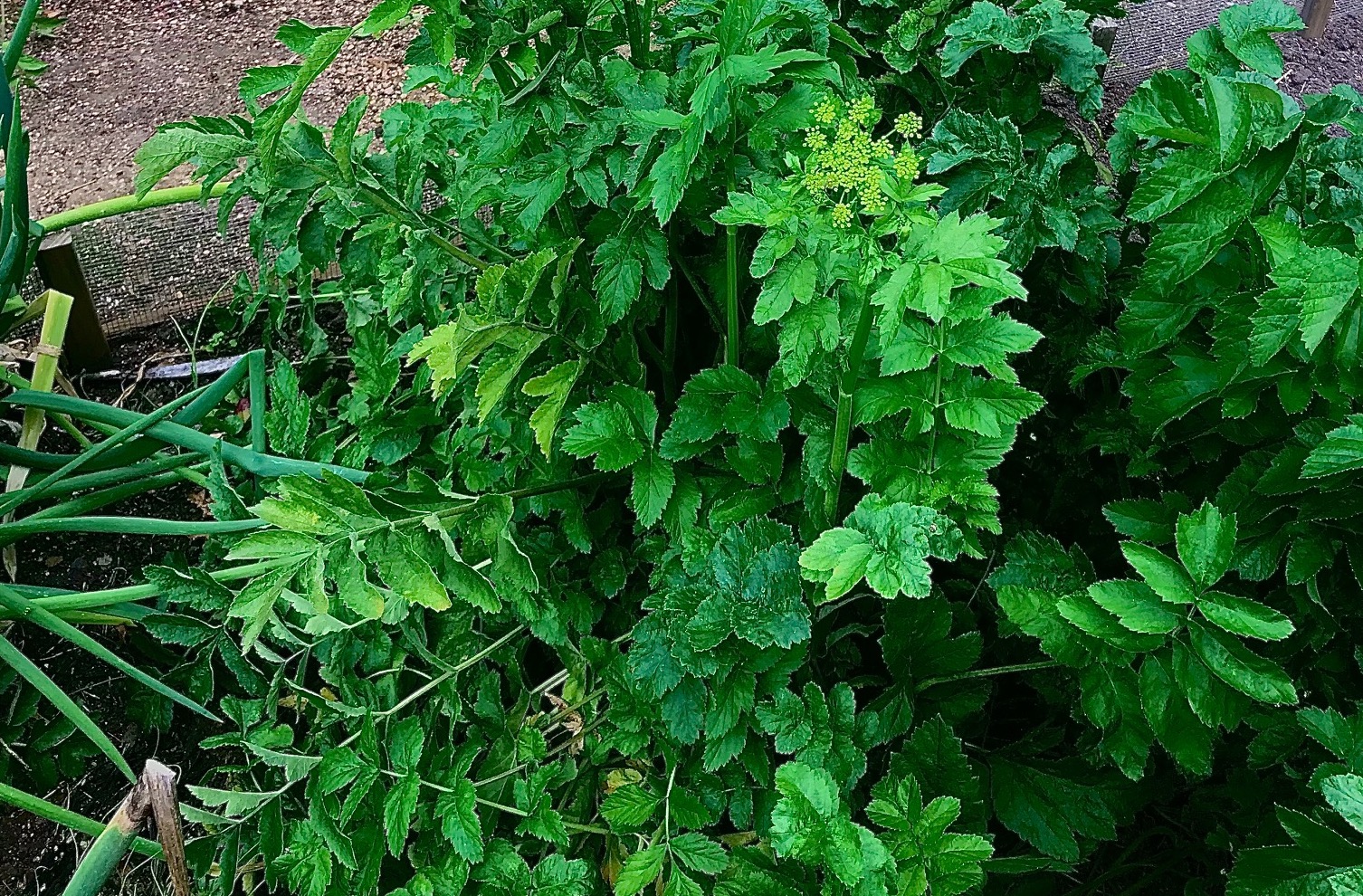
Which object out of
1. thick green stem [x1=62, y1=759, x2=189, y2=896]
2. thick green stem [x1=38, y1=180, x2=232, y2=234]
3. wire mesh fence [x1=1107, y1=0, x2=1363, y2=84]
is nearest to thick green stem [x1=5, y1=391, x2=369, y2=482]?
thick green stem [x1=38, y1=180, x2=232, y2=234]

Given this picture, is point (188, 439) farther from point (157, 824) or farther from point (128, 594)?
point (157, 824)

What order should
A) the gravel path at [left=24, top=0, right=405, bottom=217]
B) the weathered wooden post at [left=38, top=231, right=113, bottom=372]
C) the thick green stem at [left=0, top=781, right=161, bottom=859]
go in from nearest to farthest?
1. the thick green stem at [left=0, top=781, right=161, bottom=859]
2. the weathered wooden post at [left=38, top=231, right=113, bottom=372]
3. the gravel path at [left=24, top=0, right=405, bottom=217]

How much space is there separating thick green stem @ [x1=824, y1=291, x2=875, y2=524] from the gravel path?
5.99ft

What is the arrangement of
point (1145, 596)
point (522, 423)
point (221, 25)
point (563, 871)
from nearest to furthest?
point (1145, 596), point (563, 871), point (522, 423), point (221, 25)

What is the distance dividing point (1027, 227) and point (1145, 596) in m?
0.52

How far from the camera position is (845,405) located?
1.10 meters

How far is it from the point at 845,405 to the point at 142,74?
94.3 inches

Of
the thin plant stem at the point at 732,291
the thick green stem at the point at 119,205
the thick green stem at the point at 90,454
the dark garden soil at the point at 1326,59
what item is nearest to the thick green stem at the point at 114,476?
the thick green stem at the point at 90,454

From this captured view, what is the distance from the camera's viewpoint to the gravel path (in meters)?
2.48

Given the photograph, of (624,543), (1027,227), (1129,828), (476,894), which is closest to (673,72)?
(1027,227)

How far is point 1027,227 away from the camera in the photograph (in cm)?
135

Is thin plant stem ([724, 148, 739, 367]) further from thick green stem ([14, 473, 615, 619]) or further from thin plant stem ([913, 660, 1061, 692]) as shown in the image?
thin plant stem ([913, 660, 1061, 692])

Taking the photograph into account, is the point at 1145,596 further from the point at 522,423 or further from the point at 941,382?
the point at 522,423

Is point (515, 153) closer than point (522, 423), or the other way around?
point (515, 153)
